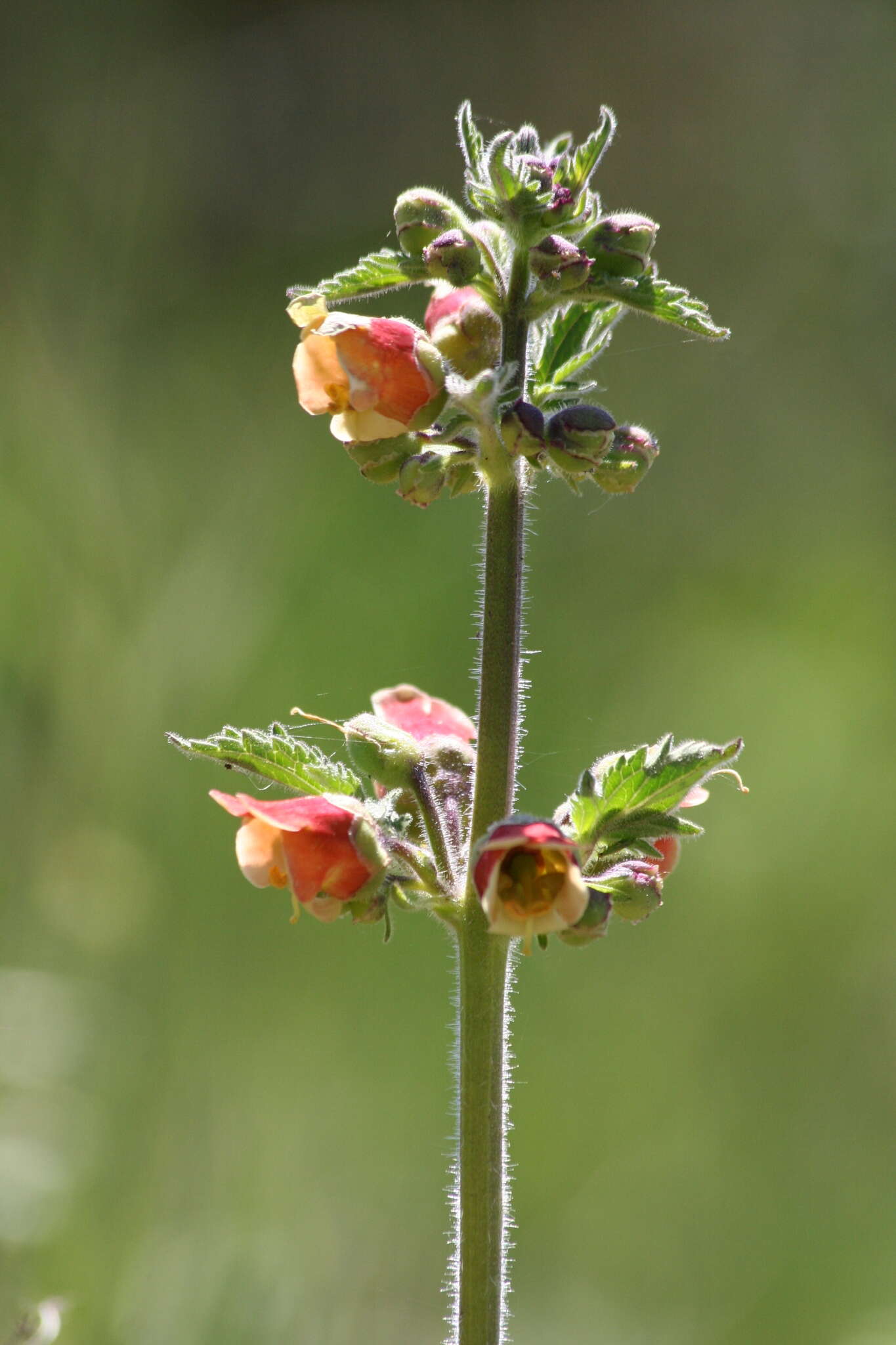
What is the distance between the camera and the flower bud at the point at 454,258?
1.15 m

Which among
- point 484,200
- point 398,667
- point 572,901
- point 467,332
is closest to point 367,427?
point 467,332

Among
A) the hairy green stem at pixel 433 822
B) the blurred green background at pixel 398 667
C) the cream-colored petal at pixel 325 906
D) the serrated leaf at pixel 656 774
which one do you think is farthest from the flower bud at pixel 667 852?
the blurred green background at pixel 398 667

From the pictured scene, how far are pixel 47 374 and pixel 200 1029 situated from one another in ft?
4.57

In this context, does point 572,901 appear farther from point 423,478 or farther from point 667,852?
point 423,478

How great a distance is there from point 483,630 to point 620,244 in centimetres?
38

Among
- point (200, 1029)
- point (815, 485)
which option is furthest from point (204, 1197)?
point (815, 485)

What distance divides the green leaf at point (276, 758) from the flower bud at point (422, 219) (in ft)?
1.55

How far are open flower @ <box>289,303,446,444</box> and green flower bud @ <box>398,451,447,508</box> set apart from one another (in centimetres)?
4

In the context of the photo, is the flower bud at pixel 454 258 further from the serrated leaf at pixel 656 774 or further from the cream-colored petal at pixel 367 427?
the serrated leaf at pixel 656 774

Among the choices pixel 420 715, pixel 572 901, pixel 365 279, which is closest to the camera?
pixel 572 901

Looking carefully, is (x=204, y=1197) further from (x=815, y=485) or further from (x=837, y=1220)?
(x=815, y=485)

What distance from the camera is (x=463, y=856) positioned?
121cm

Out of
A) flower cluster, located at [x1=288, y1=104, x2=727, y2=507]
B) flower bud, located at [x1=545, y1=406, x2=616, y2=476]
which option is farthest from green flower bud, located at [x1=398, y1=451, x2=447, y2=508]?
flower bud, located at [x1=545, y1=406, x2=616, y2=476]

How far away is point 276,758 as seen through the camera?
3.97 ft
